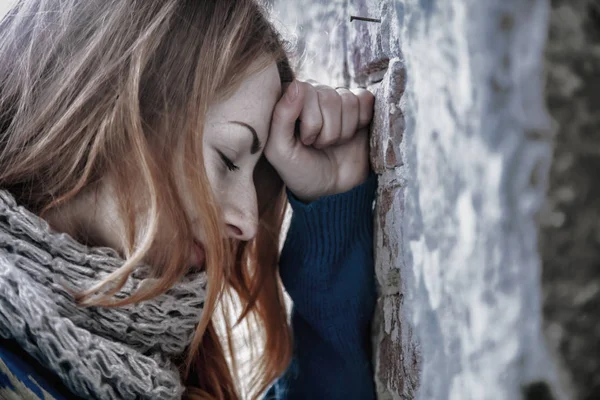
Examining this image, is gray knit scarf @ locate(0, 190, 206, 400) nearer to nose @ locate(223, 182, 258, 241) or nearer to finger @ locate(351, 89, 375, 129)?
nose @ locate(223, 182, 258, 241)

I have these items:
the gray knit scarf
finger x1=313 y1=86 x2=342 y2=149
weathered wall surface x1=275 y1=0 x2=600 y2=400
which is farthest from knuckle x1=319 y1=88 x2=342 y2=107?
the gray knit scarf

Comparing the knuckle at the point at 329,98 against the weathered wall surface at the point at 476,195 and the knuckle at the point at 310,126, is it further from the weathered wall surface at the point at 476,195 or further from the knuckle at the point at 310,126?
the weathered wall surface at the point at 476,195

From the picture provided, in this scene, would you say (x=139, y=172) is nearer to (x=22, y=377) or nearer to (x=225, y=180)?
(x=225, y=180)

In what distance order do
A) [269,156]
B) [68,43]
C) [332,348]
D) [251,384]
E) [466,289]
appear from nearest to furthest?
1. [466,289]
2. [68,43]
3. [269,156]
4. [332,348]
5. [251,384]

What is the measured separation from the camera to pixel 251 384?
1.45 meters

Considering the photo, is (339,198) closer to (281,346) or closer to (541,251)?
(281,346)

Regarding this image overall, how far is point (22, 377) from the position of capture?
89cm

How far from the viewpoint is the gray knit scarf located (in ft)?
3.07

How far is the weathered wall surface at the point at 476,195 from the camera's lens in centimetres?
44

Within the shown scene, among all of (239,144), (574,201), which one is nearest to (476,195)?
(574,201)

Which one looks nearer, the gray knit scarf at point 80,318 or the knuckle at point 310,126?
the gray knit scarf at point 80,318

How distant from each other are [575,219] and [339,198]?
0.73 metres

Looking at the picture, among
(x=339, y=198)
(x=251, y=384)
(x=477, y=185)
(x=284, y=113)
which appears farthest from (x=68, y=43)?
(x=251, y=384)

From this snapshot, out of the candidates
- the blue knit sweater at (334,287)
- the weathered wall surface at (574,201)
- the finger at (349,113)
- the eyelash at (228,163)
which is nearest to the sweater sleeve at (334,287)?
the blue knit sweater at (334,287)
